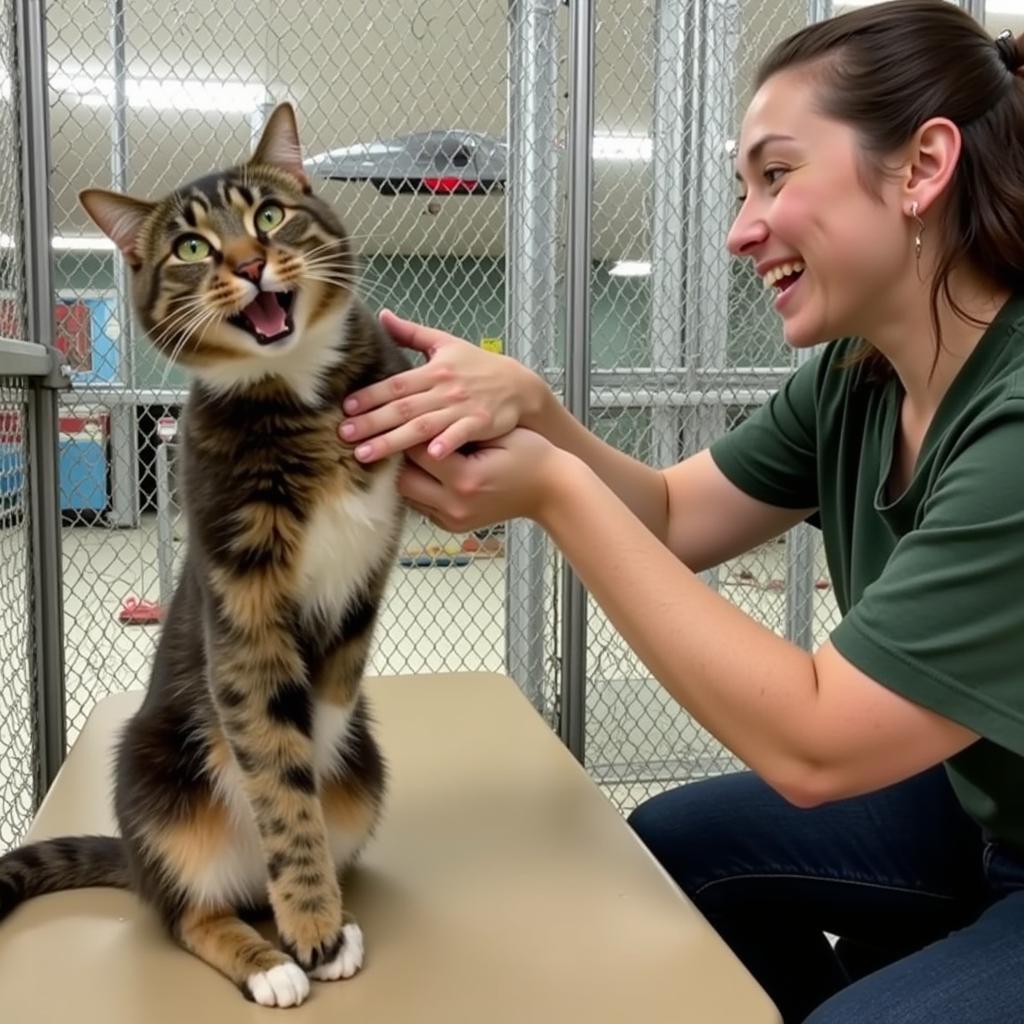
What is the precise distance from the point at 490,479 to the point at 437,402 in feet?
0.29

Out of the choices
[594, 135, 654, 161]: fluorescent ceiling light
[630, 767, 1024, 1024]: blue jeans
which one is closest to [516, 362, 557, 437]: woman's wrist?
[630, 767, 1024, 1024]: blue jeans

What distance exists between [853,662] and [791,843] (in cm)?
44

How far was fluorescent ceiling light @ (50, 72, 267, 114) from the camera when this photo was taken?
158 centimetres

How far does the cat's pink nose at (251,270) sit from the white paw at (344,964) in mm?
559

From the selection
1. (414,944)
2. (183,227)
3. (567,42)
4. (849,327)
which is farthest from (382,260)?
(414,944)

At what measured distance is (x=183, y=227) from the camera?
92cm

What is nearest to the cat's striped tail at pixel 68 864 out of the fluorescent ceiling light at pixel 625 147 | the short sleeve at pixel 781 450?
the short sleeve at pixel 781 450

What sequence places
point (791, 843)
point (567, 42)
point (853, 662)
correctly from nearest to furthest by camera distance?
1. point (853, 662)
2. point (791, 843)
3. point (567, 42)

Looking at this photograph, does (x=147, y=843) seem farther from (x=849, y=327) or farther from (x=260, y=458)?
(x=849, y=327)

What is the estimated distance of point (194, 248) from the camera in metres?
0.92

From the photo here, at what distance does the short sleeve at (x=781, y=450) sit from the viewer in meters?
1.21

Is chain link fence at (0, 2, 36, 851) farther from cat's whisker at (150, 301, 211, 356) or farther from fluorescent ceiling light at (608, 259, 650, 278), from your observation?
fluorescent ceiling light at (608, 259, 650, 278)

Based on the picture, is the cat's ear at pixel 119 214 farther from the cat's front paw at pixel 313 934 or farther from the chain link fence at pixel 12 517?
the cat's front paw at pixel 313 934

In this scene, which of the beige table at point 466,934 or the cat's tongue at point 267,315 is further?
the cat's tongue at point 267,315
